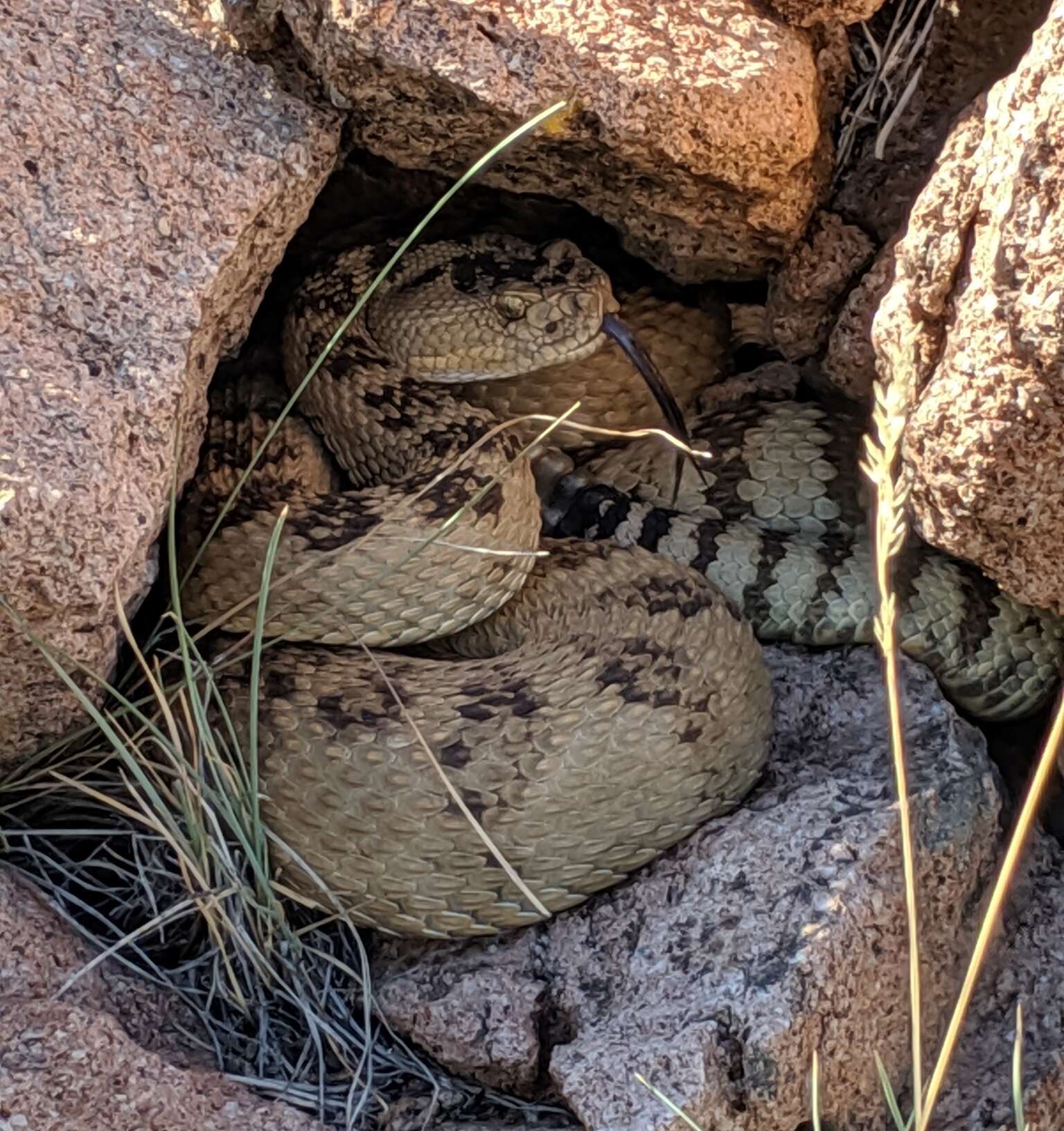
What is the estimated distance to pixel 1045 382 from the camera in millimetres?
2305

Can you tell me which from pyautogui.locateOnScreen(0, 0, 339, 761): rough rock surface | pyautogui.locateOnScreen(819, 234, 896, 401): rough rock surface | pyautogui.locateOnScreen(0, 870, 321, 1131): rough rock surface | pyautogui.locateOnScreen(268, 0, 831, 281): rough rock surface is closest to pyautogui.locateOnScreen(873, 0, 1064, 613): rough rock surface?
pyautogui.locateOnScreen(819, 234, 896, 401): rough rock surface

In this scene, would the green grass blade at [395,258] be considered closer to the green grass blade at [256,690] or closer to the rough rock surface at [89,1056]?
the green grass blade at [256,690]

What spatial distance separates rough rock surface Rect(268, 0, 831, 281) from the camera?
2.62m

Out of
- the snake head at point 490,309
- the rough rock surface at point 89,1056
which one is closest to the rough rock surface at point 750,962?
the rough rock surface at point 89,1056

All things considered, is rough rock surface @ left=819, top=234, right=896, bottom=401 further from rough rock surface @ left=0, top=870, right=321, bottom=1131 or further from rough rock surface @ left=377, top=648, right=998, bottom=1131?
rough rock surface @ left=0, top=870, right=321, bottom=1131

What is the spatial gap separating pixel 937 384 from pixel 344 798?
1370 mm

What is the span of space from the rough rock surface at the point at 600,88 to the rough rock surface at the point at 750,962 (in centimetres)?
121

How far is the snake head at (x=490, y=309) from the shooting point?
133 inches

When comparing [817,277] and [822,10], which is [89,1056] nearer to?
[817,277]

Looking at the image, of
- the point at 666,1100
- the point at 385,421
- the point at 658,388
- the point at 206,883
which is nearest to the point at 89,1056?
the point at 206,883

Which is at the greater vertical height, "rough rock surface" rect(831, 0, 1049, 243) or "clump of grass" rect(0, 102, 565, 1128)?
"rough rock surface" rect(831, 0, 1049, 243)

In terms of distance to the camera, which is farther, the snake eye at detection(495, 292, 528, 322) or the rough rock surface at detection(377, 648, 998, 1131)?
the snake eye at detection(495, 292, 528, 322)

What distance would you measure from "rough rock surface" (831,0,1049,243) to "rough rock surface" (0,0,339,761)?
1.24 metres

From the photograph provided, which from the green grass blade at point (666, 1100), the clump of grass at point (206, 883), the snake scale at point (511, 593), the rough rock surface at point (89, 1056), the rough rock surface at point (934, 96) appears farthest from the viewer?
the rough rock surface at point (934, 96)
